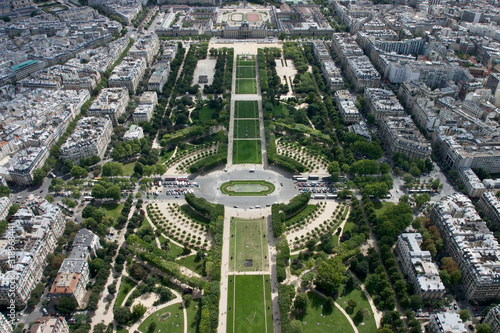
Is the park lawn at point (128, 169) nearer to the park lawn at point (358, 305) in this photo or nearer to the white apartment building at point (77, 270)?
the white apartment building at point (77, 270)

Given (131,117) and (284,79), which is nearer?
(131,117)

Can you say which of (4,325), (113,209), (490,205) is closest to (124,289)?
(4,325)

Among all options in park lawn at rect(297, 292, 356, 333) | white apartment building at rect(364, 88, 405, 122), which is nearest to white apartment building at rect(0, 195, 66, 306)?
park lawn at rect(297, 292, 356, 333)

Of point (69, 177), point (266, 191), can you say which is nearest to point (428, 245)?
point (266, 191)

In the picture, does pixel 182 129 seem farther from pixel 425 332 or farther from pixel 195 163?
pixel 425 332

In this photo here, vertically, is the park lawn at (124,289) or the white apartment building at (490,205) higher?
the white apartment building at (490,205)

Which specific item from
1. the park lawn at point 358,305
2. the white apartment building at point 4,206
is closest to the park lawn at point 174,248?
the park lawn at point 358,305
